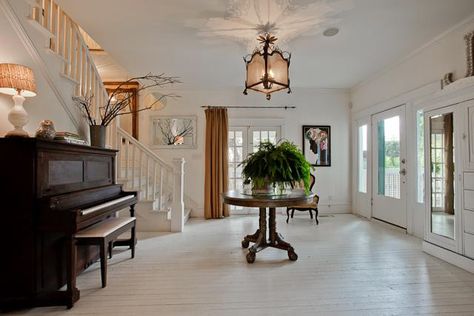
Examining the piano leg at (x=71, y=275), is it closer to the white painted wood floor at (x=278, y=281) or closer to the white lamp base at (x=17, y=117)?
the white painted wood floor at (x=278, y=281)

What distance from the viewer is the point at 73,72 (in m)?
3.26

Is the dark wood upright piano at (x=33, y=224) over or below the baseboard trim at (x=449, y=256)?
over

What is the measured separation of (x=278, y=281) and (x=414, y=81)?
347cm

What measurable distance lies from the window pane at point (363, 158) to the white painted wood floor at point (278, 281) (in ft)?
5.93

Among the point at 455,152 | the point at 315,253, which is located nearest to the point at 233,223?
the point at 315,253

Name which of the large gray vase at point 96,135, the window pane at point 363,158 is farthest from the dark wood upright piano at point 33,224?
the window pane at point 363,158

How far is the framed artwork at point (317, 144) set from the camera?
559cm

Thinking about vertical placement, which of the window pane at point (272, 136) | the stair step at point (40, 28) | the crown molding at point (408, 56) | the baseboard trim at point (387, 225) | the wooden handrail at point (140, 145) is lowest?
the baseboard trim at point (387, 225)

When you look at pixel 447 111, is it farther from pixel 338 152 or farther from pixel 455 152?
pixel 338 152

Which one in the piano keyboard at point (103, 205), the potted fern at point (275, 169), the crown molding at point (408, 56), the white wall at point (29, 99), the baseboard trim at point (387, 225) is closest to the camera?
the piano keyboard at point (103, 205)

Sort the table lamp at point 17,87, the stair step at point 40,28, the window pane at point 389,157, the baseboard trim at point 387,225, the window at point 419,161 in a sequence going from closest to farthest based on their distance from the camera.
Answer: the table lamp at point 17,87
the stair step at point 40,28
the window at point 419,161
the baseboard trim at point 387,225
the window pane at point 389,157

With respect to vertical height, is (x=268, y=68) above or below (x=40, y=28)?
below

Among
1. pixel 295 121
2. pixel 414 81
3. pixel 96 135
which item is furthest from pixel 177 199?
pixel 414 81

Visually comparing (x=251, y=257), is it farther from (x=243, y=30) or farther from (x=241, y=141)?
(x=241, y=141)
